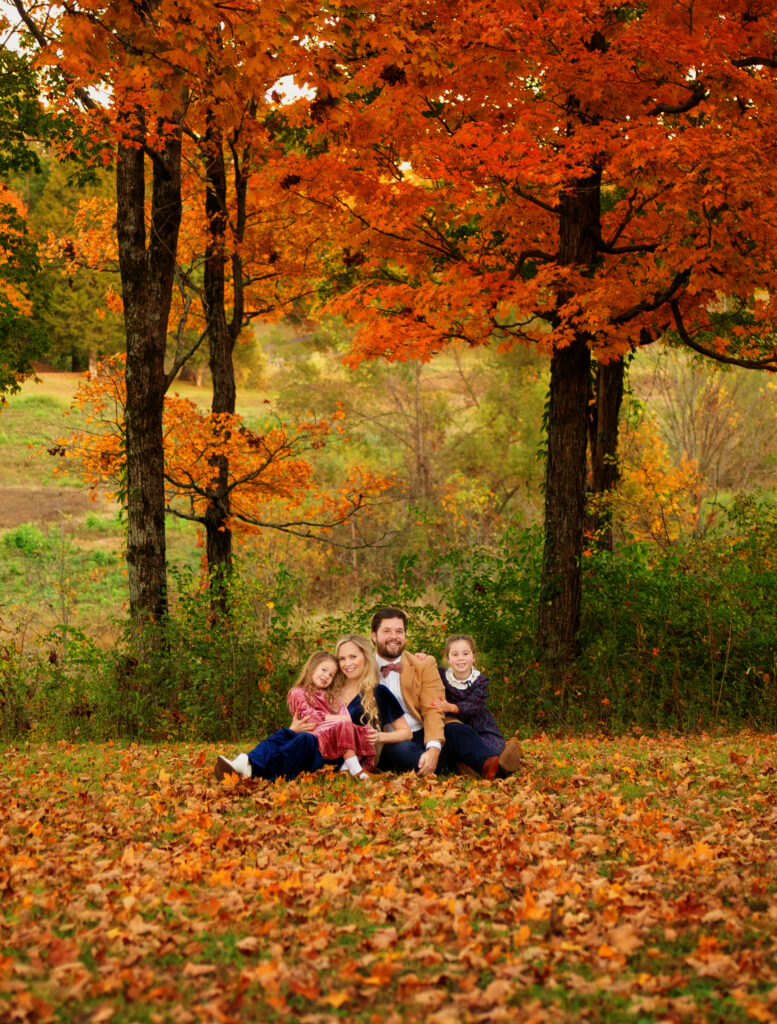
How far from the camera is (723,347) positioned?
1018cm

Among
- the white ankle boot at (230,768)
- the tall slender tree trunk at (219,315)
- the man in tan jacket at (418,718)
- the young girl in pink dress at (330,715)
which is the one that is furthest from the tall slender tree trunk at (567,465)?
the white ankle boot at (230,768)

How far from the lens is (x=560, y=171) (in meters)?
8.27

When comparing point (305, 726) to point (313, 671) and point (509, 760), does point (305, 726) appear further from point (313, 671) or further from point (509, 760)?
point (509, 760)

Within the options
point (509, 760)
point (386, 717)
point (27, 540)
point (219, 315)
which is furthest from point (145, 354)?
point (27, 540)

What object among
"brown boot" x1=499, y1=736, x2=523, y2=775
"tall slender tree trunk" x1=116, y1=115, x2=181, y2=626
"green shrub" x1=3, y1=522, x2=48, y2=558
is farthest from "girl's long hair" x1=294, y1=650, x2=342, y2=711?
"green shrub" x1=3, y1=522, x2=48, y2=558

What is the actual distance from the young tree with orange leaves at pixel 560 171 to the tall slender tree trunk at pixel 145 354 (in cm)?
161

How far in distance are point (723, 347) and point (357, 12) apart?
203 inches

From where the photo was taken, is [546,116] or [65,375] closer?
[546,116]

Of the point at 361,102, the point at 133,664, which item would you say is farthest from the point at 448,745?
the point at 361,102

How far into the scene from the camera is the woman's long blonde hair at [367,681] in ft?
21.7

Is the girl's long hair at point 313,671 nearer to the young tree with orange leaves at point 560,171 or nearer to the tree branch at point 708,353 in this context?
the young tree with orange leaves at point 560,171

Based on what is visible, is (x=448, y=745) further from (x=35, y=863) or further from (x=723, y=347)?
(x=723, y=347)

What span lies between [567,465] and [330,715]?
15.1ft

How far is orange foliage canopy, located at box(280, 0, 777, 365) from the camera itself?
7.97 meters
